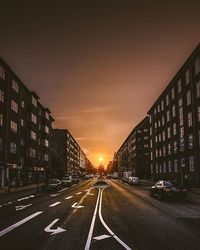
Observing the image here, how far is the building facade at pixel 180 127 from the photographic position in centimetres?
4938

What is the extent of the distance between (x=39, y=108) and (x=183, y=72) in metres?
37.8

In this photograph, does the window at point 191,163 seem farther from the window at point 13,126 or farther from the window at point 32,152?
the window at point 32,152

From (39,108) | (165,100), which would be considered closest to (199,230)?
(165,100)

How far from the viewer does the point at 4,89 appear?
5194 centimetres

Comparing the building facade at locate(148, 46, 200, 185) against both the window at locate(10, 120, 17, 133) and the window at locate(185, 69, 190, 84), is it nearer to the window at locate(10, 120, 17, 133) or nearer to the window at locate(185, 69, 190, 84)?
the window at locate(185, 69, 190, 84)

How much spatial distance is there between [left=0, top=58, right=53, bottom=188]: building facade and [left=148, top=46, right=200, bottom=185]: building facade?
24487 millimetres

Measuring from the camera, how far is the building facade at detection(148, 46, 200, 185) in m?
49.4

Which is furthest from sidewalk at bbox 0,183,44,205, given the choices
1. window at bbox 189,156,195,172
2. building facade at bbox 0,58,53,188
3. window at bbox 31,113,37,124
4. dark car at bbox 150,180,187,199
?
window at bbox 31,113,37,124

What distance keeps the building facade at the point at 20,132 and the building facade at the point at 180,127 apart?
80.3ft

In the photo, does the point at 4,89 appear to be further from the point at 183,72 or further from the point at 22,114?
the point at 183,72

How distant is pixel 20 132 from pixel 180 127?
29769 millimetres

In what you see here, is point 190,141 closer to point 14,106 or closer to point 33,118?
point 14,106

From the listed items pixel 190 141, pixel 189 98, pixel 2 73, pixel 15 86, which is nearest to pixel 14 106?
pixel 15 86

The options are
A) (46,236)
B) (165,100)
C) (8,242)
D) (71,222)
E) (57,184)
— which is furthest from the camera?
(165,100)
